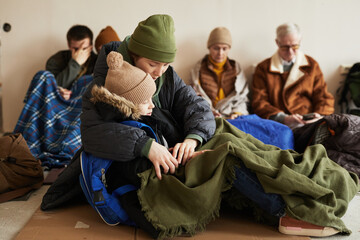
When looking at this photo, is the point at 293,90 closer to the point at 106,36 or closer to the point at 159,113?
the point at 106,36

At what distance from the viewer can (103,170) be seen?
1563 millimetres

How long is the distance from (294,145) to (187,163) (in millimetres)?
1296

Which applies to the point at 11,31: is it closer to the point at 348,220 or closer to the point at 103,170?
the point at 103,170

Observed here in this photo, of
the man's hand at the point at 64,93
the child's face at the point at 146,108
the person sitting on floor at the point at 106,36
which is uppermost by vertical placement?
the child's face at the point at 146,108

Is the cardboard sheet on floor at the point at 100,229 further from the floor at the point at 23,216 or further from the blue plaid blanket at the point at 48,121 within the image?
the blue plaid blanket at the point at 48,121

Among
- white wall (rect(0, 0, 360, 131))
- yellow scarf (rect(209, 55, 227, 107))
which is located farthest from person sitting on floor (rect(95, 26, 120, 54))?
yellow scarf (rect(209, 55, 227, 107))

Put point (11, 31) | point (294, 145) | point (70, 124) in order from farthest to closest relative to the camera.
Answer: point (11, 31) < point (70, 124) < point (294, 145)

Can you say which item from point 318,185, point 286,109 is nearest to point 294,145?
point 286,109

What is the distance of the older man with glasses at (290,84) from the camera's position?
3.15 metres


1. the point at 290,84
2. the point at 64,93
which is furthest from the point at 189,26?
the point at 64,93

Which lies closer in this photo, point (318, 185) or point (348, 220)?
point (318, 185)

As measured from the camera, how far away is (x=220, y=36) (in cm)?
319

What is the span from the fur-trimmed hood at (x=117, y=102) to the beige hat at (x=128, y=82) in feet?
0.10

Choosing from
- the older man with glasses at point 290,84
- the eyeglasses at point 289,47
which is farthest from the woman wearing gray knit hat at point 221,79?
the eyeglasses at point 289,47
